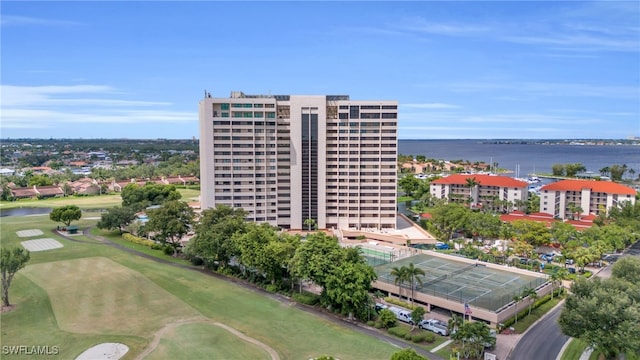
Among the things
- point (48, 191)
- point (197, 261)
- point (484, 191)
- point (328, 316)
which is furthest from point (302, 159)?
point (48, 191)

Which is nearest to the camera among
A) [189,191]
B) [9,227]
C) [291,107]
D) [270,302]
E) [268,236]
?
[270,302]

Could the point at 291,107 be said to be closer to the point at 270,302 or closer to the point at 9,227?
the point at 270,302

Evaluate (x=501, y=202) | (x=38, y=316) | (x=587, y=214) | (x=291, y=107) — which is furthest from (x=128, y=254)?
(x=587, y=214)

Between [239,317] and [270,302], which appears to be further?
[270,302]

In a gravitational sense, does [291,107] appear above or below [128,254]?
above

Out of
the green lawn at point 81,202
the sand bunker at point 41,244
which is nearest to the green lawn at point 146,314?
the sand bunker at point 41,244

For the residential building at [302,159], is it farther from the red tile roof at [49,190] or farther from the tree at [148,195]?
the red tile roof at [49,190]
